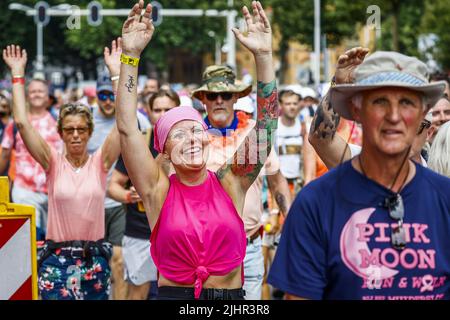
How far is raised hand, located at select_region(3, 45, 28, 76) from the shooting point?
306 inches

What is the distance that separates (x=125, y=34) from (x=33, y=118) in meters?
6.93

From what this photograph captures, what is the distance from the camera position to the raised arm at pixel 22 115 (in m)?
7.59

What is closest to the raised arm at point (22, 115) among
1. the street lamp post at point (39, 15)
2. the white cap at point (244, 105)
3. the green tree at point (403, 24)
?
the white cap at point (244, 105)

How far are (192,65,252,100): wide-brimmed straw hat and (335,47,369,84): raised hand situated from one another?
2945 millimetres

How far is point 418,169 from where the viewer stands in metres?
3.79

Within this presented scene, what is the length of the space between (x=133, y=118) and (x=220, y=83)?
8.33 feet

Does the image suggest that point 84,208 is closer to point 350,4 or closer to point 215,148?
point 215,148

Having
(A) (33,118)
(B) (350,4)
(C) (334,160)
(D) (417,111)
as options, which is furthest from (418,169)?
(B) (350,4)

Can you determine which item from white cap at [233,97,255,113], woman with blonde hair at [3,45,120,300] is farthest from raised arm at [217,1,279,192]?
white cap at [233,97,255,113]

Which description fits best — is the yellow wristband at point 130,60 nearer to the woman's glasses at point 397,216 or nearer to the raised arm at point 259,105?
the raised arm at point 259,105

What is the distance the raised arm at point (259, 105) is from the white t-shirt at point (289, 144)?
671cm

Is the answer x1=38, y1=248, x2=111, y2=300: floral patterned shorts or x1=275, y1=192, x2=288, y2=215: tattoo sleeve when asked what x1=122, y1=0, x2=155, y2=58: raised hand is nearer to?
x1=38, y1=248, x2=111, y2=300: floral patterned shorts

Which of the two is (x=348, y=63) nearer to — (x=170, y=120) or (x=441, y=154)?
(x=170, y=120)

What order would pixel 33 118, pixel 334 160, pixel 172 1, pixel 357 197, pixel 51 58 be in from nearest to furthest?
pixel 357 197, pixel 334 160, pixel 33 118, pixel 172 1, pixel 51 58
